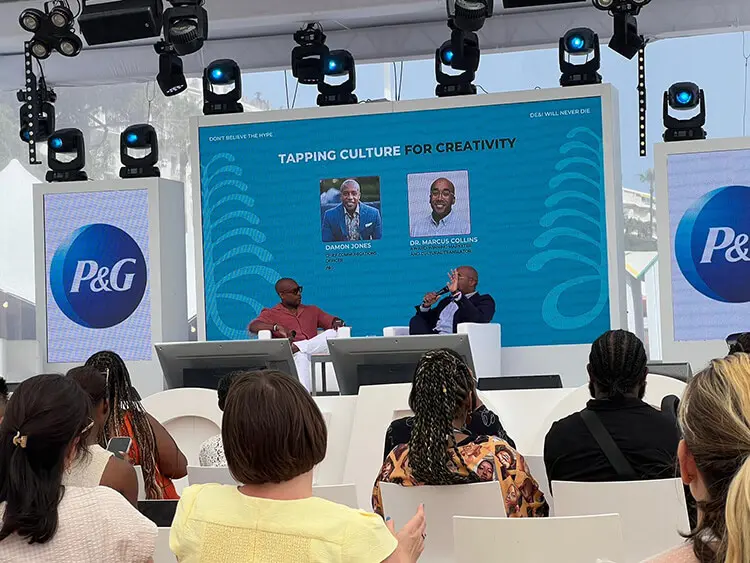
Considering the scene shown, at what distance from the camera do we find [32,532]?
209 cm

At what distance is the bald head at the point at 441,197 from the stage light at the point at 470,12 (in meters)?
1.31

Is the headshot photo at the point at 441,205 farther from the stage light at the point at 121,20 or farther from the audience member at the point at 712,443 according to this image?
the audience member at the point at 712,443

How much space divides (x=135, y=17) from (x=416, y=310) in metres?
3.17

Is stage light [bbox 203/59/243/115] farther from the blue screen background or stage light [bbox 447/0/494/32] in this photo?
stage light [bbox 447/0/494/32]

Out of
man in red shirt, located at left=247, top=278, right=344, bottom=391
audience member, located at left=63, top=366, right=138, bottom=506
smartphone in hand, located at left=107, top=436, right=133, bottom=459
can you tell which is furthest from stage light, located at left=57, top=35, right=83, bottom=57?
audience member, located at left=63, top=366, right=138, bottom=506

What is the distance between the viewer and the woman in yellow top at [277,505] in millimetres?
1894

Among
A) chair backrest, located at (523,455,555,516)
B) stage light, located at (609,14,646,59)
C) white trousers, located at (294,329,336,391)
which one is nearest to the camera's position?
chair backrest, located at (523,455,555,516)

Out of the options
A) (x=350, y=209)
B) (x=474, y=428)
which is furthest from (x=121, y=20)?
(x=474, y=428)

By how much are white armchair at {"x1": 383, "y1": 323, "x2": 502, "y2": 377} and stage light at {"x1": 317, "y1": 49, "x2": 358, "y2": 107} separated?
7.11 feet

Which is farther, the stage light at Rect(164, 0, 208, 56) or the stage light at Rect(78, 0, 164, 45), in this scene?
the stage light at Rect(78, 0, 164, 45)

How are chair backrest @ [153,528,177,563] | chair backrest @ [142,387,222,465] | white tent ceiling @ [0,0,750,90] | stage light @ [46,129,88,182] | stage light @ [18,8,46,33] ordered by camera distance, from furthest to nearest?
stage light @ [46,129,88,182] → white tent ceiling @ [0,0,750,90] → stage light @ [18,8,46,33] → chair backrest @ [142,387,222,465] → chair backrest @ [153,528,177,563]

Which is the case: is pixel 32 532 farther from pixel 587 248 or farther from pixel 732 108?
pixel 732 108

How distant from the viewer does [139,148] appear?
33.0 feet

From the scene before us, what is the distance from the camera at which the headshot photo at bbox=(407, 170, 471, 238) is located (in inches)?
362
